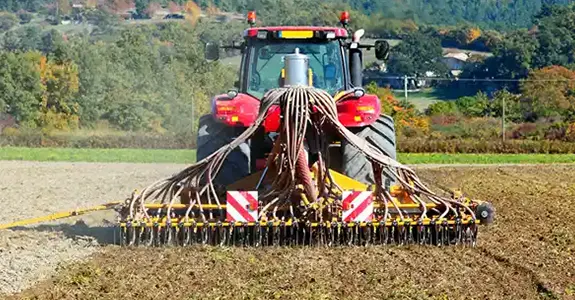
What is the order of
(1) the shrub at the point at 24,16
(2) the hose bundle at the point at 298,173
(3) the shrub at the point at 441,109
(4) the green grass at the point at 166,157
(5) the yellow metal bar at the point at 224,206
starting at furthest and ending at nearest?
(1) the shrub at the point at 24,16
(3) the shrub at the point at 441,109
(4) the green grass at the point at 166,157
(5) the yellow metal bar at the point at 224,206
(2) the hose bundle at the point at 298,173

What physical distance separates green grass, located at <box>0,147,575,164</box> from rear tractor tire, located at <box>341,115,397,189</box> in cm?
1559

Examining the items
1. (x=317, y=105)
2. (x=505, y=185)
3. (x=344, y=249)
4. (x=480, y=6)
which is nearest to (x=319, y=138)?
(x=317, y=105)

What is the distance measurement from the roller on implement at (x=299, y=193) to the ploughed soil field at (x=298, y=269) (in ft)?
0.80

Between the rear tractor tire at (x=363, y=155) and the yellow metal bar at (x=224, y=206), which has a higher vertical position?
the rear tractor tire at (x=363, y=155)

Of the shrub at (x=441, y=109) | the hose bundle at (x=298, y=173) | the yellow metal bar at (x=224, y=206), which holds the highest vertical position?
the hose bundle at (x=298, y=173)

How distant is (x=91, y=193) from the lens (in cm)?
1518

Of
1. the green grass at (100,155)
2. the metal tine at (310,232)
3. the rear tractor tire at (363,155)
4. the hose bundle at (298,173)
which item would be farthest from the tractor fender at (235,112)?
the green grass at (100,155)

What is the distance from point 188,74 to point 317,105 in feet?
109

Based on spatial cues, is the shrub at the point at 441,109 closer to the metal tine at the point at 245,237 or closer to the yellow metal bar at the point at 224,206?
the yellow metal bar at the point at 224,206

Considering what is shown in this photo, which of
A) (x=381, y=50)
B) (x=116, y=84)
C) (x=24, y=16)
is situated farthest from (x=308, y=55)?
(x=24, y=16)

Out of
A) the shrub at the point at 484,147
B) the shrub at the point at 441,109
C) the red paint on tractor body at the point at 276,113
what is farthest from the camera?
the shrub at the point at 441,109

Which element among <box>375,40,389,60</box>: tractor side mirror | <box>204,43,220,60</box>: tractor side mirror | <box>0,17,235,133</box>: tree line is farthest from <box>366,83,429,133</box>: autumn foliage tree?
<box>375,40,389,60</box>: tractor side mirror

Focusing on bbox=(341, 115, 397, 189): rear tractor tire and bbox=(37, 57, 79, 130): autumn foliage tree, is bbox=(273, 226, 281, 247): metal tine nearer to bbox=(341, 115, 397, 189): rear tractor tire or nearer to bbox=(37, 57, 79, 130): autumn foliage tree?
bbox=(341, 115, 397, 189): rear tractor tire

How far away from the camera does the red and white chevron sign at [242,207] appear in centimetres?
871
